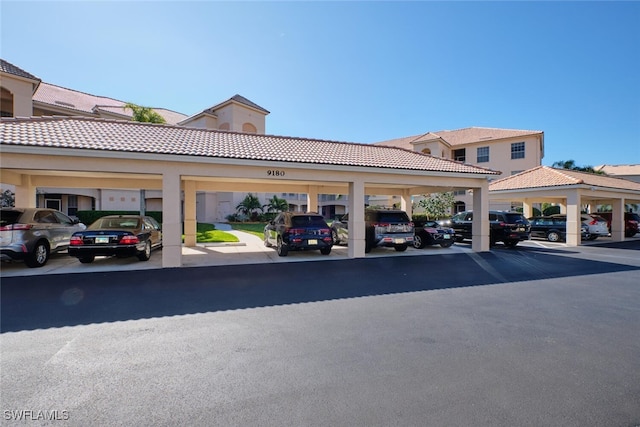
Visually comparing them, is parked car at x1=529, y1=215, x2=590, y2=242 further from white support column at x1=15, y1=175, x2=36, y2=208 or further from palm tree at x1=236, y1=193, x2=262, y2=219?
white support column at x1=15, y1=175, x2=36, y2=208

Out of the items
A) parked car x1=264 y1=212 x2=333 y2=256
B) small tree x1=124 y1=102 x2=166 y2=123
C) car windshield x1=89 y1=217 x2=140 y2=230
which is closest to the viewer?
car windshield x1=89 y1=217 x2=140 y2=230

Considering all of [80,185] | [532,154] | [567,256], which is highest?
[532,154]

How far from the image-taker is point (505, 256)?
41.8 feet

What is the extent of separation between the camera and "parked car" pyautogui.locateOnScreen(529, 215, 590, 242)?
1919 centimetres

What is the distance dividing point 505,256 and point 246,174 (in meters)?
10.2

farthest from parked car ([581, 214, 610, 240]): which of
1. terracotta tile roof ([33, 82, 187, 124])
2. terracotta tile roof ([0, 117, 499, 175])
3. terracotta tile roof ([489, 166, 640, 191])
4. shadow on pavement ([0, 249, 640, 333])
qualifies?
terracotta tile roof ([33, 82, 187, 124])

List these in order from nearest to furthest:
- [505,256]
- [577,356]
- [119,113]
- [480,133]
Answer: [577,356]
[505,256]
[119,113]
[480,133]

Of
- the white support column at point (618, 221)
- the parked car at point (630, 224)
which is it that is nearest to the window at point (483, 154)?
the parked car at point (630, 224)

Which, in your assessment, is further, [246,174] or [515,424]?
[246,174]

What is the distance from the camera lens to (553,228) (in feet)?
63.9

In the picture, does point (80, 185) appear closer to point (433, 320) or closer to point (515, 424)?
point (433, 320)

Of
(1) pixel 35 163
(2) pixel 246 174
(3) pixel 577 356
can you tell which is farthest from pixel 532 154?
(1) pixel 35 163

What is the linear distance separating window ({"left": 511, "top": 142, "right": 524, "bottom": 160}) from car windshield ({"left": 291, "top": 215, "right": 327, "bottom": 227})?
35016mm

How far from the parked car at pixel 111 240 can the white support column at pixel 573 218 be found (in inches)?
792
